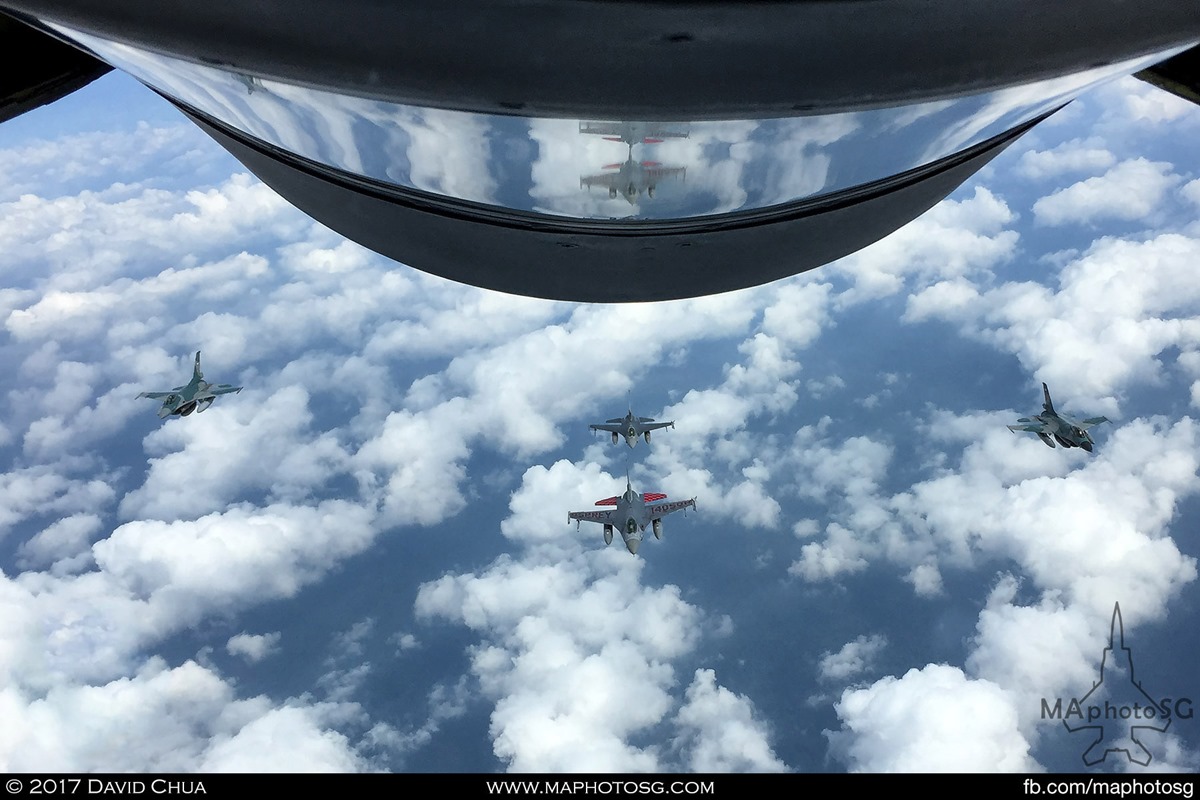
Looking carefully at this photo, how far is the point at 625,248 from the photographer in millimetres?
1363

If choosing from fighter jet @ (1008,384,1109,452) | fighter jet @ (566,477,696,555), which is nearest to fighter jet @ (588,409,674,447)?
fighter jet @ (566,477,696,555)

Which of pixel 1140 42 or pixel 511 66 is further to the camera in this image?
pixel 1140 42

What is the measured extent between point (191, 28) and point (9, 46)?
5.63 feet

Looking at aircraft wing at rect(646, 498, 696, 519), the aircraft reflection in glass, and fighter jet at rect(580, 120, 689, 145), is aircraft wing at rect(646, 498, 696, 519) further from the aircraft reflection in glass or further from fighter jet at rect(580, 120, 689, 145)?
fighter jet at rect(580, 120, 689, 145)

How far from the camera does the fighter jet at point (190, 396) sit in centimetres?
2523

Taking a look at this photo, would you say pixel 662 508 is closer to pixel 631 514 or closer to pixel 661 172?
pixel 631 514

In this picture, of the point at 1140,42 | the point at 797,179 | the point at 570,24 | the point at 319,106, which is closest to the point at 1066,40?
the point at 1140,42

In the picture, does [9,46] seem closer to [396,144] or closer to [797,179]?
[396,144]

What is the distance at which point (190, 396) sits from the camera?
26.1 metres

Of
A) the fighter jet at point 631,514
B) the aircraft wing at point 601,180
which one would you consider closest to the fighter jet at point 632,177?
the aircraft wing at point 601,180

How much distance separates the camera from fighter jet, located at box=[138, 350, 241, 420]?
2523 cm

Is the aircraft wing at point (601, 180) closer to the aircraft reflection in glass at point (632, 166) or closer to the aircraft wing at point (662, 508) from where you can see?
the aircraft reflection in glass at point (632, 166)

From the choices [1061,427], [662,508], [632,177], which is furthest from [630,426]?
[632,177]

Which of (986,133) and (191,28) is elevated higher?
(986,133)
